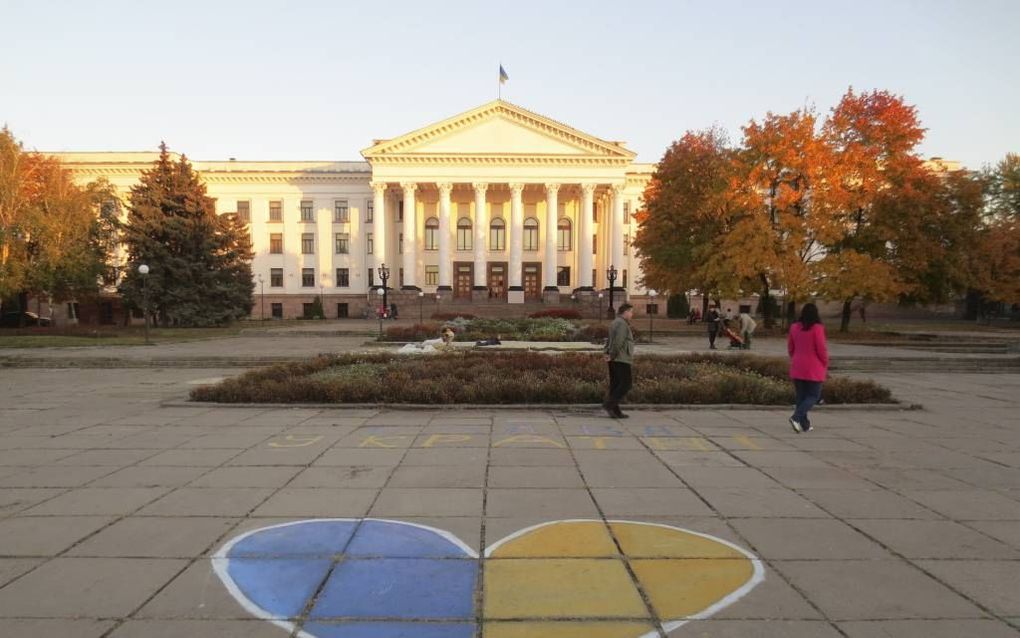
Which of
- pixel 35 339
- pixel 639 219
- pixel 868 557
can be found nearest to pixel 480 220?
pixel 639 219

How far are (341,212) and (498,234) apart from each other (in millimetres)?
17787

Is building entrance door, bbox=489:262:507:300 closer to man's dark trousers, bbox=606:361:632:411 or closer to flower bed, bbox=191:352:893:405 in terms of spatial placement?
flower bed, bbox=191:352:893:405

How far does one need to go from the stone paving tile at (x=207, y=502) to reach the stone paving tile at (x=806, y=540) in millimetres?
4136

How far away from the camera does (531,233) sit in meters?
61.2

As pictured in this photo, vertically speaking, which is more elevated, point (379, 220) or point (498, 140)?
point (498, 140)

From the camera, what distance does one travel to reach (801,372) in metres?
8.20

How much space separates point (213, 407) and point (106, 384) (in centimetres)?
593

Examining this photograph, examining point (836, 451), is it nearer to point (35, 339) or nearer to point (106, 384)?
point (106, 384)

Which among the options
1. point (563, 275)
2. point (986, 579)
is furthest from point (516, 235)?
point (986, 579)

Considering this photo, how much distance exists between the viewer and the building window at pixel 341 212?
206 feet

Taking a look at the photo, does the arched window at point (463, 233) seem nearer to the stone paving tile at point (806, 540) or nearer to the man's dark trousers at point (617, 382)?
the man's dark trousers at point (617, 382)

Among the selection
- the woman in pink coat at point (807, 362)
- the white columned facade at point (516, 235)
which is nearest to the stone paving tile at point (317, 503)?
the woman in pink coat at point (807, 362)

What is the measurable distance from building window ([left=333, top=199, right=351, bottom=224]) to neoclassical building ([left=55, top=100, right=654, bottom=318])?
4.4 inches

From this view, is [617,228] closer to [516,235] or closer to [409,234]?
[516,235]
